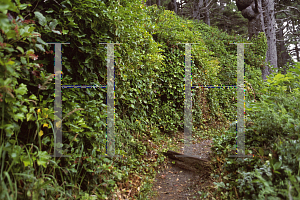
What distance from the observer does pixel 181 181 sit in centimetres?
377

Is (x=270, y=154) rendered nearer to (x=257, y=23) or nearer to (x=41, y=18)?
(x=41, y=18)

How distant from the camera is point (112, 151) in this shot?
2.83 meters

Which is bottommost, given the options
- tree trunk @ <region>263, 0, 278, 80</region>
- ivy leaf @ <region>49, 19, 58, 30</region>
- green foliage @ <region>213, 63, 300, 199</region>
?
green foliage @ <region>213, 63, 300, 199</region>

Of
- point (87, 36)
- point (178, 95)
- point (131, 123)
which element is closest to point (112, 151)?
point (131, 123)

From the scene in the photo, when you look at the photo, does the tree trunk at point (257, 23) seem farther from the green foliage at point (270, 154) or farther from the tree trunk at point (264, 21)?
the green foliage at point (270, 154)

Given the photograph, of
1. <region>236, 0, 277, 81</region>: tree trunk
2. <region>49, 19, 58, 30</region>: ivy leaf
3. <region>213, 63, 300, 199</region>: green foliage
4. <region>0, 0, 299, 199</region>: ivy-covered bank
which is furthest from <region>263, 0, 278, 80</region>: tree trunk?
<region>49, 19, 58, 30</region>: ivy leaf

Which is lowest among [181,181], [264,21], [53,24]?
[181,181]

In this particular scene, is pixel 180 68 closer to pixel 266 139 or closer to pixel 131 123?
pixel 131 123

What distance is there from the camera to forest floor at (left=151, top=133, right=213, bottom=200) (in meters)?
3.15

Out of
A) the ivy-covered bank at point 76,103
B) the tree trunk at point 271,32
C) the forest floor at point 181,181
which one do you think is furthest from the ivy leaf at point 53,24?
the tree trunk at point 271,32

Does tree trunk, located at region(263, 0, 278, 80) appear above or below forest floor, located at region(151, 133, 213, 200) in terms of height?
above

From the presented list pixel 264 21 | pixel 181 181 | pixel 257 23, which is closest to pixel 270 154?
pixel 181 181

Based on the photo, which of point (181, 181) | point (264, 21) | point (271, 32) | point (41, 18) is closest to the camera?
point (41, 18)

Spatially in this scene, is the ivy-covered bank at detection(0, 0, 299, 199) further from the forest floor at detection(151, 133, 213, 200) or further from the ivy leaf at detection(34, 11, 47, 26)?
the forest floor at detection(151, 133, 213, 200)
